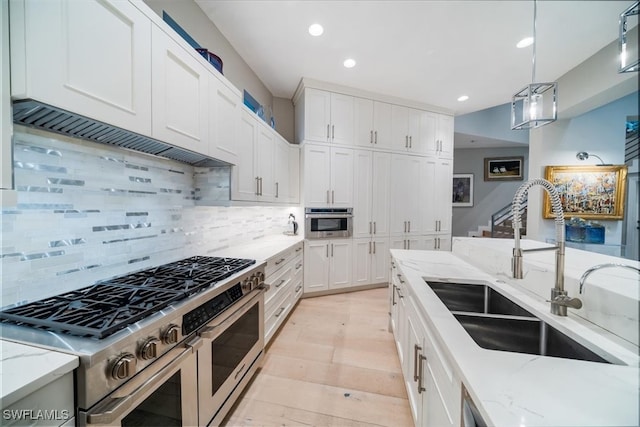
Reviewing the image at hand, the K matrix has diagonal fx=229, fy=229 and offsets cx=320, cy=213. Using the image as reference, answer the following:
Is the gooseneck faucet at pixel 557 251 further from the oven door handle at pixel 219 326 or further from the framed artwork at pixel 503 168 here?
the framed artwork at pixel 503 168

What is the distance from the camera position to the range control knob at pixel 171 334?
0.95m

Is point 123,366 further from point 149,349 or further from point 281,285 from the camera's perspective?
point 281,285

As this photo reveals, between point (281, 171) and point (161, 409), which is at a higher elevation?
point (281, 171)

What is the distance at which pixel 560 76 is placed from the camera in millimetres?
3172

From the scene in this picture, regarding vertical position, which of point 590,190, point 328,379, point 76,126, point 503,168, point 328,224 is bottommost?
point 328,379

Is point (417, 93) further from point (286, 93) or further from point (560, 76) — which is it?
point (286, 93)

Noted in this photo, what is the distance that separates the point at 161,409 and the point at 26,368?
1.81 feet

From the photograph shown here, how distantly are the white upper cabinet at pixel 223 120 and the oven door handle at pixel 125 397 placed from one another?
127 cm

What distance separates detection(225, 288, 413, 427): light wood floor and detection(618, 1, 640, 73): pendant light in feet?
6.33

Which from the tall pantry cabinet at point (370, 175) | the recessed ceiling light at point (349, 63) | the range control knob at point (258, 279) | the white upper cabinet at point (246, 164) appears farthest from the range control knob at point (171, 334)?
the recessed ceiling light at point (349, 63)

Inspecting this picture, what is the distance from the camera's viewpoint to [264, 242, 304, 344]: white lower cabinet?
2.09m

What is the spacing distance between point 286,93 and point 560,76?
395 cm

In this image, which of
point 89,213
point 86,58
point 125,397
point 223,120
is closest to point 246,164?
point 223,120

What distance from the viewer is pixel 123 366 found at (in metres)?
0.76
